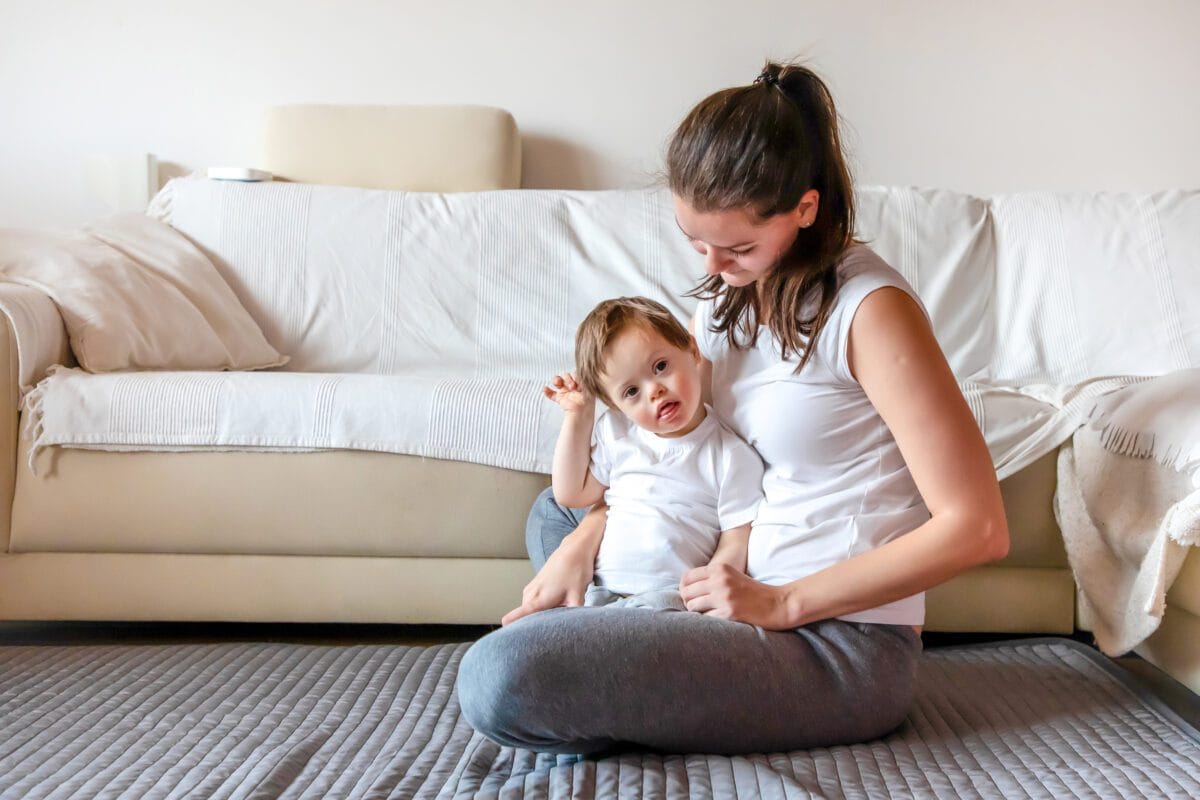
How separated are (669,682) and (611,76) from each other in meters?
1.94

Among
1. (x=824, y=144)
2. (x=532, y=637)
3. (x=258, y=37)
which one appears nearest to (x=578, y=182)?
(x=258, y=37)

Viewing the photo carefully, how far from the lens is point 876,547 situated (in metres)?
1.09

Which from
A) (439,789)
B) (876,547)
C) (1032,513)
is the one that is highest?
(876,547)

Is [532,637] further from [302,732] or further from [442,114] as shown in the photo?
[442,114]

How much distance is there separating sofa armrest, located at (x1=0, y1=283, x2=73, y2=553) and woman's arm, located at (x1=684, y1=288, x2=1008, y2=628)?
1.17 metres

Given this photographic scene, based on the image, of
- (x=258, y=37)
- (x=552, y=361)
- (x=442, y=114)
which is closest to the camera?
(x=552, y=361)

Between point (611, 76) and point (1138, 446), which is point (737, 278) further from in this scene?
point (611, 76)

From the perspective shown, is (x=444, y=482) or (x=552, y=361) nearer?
(x=444, y=482)

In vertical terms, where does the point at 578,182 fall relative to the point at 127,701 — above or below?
above

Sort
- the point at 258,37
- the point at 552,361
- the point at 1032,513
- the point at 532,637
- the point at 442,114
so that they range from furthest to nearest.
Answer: the point at 258,37 → the point at 442,114 → the point at 552,361 → the point at 1032,513 → the point at 532,637

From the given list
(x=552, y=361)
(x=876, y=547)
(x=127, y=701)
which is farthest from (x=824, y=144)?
(x=552, y=361)

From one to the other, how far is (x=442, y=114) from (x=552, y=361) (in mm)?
690

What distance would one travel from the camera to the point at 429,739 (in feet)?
3.97

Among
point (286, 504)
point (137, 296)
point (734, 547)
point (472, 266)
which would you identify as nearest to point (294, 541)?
point (286, 504)
